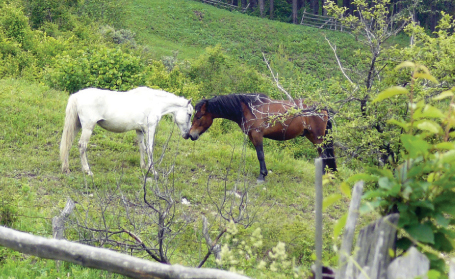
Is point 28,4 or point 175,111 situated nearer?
point 175,111

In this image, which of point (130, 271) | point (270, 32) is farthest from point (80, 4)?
point (130, 271)

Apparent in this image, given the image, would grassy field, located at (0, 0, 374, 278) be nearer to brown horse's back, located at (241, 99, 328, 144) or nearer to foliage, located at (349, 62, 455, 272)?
brown horse's back, located at (241, 99, 328, 144)

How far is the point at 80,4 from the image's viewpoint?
2519 cm

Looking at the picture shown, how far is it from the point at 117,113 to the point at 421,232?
749 cm

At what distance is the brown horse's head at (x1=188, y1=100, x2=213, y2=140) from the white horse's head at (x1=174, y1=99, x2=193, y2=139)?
5.8 inches

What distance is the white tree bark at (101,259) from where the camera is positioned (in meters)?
2.33

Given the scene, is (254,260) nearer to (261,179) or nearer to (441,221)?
(441,221)

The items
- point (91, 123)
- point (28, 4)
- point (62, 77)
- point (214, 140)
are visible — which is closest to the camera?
point (91, 123)

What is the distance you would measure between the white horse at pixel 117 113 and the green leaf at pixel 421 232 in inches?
251

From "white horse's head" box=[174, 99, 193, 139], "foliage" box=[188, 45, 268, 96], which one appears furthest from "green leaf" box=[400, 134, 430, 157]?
"foliage" box=[188, 45, 268, 96]

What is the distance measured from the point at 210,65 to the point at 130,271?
719 inches

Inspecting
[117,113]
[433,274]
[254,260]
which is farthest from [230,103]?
[433,274]

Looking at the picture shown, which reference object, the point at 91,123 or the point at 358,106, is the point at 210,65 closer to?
the point at 91,123

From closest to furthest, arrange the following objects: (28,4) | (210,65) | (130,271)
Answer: (130,271)
(210,65)
(28,4)
